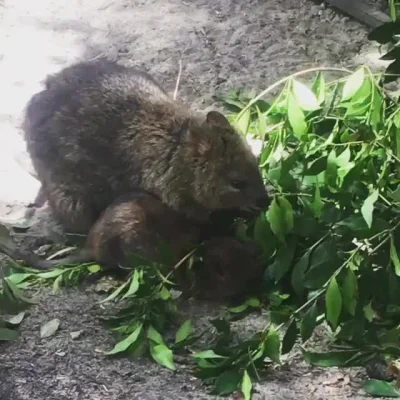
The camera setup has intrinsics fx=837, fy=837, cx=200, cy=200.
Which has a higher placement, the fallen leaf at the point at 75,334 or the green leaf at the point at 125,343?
the green leaf at the point at 125,343

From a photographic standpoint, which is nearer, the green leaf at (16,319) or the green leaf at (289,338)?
the green leaf at (289,338)

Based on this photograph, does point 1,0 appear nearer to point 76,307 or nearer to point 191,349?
point 76,307

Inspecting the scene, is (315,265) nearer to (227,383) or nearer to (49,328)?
(227,383)

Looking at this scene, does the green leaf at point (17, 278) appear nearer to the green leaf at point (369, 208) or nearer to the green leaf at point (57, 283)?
the green leaf at point (57, 283)

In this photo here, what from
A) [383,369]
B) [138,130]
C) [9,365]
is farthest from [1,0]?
[383,369]

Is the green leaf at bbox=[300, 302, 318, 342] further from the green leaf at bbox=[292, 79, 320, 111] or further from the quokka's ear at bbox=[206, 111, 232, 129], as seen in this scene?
the quokka's ear at bbox=[206, 111, 232, 129]

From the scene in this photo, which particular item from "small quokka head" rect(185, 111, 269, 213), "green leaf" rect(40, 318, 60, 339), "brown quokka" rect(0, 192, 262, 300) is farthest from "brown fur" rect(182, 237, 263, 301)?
"green leaf" rect(40, 318, 60, 339)

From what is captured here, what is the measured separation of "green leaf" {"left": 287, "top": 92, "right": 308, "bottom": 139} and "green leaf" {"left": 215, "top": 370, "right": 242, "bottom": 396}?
3.36 ft

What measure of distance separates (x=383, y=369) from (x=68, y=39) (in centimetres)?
294

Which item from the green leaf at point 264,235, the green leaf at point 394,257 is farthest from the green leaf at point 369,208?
the green leaf at point 264,235

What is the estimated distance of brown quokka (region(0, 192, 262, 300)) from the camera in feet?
10.9

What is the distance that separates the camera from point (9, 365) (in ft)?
9.45

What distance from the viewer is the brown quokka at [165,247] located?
3.31 metres

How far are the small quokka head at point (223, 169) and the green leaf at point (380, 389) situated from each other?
95 centimetres
